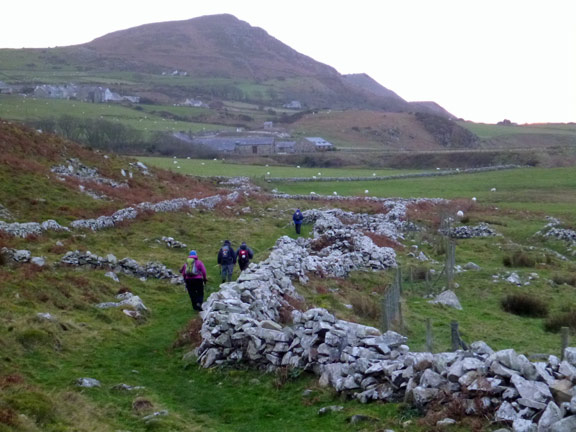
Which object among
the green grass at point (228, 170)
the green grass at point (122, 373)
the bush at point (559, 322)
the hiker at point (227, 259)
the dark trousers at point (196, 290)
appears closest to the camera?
the green grass at point (122, 373)

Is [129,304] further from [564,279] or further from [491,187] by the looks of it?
[491,187]

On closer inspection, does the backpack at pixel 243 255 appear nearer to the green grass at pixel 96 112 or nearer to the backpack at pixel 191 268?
the backpack at pixel 191 268

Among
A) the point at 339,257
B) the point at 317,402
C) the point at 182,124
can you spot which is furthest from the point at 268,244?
the point at 182,124

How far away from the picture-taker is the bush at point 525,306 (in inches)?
969

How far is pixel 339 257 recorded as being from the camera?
2950 centimetres

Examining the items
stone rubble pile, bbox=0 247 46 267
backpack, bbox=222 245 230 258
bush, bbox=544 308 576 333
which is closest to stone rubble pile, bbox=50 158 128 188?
stone rubble pile, bbox=0 247 46 267

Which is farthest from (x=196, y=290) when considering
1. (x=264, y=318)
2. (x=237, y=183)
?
(x=237, y=183)

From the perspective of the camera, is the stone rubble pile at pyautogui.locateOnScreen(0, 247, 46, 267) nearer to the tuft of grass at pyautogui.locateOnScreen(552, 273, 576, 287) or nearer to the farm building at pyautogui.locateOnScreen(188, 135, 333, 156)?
the tuft of grass at pyautogui.locateOnScreen(552, 273, 576, 287)

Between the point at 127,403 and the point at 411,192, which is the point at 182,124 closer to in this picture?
the point at 411,192

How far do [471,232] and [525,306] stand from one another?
20.3 m

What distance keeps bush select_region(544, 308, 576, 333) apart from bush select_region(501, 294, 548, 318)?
1.45m

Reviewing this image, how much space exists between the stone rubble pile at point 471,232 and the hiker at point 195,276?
2721 centimetres

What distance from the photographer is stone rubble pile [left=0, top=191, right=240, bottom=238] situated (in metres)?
29.1

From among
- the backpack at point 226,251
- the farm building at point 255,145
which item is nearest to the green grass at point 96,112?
the farm building at point 255,145
